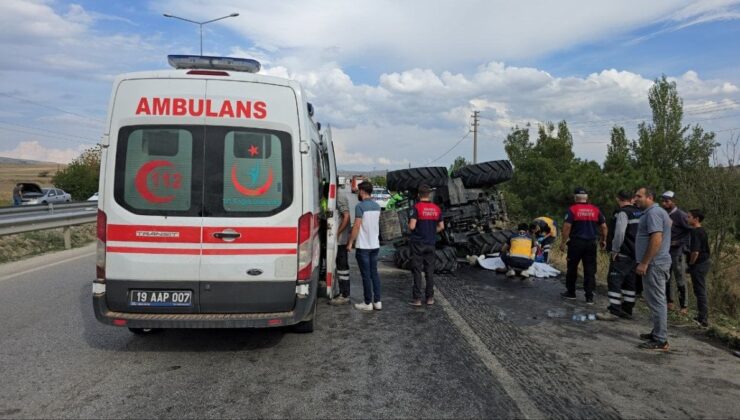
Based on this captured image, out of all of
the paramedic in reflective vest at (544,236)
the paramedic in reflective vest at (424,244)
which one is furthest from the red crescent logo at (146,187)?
the paramedic in reflective vest at (544,236)

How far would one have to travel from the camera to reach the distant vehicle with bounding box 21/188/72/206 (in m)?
28.5

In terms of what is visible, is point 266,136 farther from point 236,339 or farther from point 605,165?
point 605,165

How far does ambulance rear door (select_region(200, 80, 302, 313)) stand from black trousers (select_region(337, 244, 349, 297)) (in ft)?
9.08

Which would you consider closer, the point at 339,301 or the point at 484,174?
the point at 339,301

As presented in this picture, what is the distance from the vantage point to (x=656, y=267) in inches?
219

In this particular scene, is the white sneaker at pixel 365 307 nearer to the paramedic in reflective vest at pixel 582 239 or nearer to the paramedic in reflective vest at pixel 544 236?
the paramedic in reflective vest at pixel 582 239

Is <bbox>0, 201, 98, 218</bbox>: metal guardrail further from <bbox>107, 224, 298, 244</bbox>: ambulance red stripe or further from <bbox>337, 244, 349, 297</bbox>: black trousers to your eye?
<bbox>107, 224, 298, 244</bbox>: ambulance red stripe

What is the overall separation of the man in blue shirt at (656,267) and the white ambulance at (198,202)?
144 inches

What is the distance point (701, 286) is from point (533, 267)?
3445 millimetres

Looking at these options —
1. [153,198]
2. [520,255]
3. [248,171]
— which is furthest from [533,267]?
[153,198]

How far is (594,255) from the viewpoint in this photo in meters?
7.89

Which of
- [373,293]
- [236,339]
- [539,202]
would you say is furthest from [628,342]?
[539,202]

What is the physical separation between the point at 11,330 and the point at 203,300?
2743 millimetres

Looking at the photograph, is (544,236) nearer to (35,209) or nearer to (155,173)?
(155,173)
